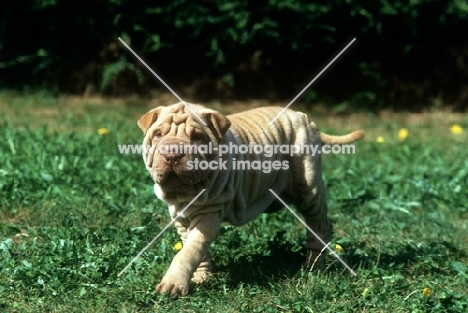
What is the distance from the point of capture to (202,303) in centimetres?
423

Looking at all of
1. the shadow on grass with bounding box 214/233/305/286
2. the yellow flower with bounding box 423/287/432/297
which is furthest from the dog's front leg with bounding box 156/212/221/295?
the yellow flower with bounding box 423/287/432/297

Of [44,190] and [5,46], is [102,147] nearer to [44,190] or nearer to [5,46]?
[44,190]

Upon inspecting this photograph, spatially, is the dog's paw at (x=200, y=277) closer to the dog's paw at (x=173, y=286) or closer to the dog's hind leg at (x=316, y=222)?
the dog's paw at (x=173, y=286)

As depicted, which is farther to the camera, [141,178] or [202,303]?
[141,178]

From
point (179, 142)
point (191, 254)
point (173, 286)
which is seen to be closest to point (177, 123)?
point (179, 142)

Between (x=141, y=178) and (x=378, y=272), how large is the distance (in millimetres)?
2496

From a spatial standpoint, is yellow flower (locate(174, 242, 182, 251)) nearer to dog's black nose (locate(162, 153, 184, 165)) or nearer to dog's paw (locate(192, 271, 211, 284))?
dog's paw (locate(192, 271, 211, 284))

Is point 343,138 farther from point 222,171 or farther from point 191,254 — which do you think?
point 191,254

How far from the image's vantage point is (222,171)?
14.7 feet

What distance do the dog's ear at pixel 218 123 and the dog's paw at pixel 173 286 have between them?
2.58 ft

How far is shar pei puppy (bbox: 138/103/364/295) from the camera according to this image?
14.0ft

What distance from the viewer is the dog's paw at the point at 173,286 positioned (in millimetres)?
4215

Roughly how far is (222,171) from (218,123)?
27cm

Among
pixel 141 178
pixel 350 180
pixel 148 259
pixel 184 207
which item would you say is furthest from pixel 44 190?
pixel 350 180
